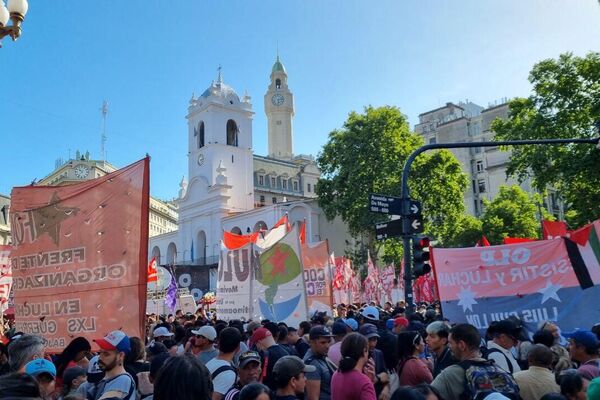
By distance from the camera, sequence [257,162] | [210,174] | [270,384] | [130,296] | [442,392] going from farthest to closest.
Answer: [257,162] → [210,174] → [130,296] → [270,384] → [442,392]

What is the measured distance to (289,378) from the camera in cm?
A: 397

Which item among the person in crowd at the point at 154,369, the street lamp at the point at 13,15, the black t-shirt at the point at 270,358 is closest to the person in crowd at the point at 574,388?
the black t-shirt at the point at 270,358

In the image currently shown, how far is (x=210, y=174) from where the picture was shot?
199ft

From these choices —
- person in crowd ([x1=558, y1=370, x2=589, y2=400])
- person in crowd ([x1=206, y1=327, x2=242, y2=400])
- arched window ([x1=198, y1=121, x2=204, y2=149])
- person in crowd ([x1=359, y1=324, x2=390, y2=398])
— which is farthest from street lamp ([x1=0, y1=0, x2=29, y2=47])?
arched window ([x1=198, y1=121, x2=204, y2=149])

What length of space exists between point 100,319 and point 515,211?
43.5m

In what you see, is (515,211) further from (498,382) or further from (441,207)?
(498,382)

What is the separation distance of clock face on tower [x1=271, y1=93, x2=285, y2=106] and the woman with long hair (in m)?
76.1

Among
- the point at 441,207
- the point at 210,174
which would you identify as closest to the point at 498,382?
the point at 441,207

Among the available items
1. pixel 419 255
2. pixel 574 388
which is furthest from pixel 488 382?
pixel 419 255

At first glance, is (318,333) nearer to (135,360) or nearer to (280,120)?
(135,360)

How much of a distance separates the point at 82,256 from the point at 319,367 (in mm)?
3396

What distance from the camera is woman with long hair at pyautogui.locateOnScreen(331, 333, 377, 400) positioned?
4.38 meters

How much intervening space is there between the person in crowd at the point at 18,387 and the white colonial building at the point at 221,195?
49.8 metres

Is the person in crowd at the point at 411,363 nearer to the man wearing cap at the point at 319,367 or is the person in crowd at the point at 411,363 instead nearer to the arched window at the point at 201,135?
the man wearing cap at the point at 319,367
